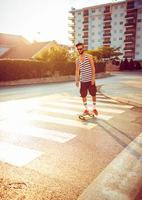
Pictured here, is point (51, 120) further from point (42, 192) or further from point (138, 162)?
point (42, 192)

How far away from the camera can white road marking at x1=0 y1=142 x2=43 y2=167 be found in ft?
13.7

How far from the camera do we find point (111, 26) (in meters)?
111

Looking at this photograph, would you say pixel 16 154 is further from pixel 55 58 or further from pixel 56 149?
pixel 55 58

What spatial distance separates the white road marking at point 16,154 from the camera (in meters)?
4.18

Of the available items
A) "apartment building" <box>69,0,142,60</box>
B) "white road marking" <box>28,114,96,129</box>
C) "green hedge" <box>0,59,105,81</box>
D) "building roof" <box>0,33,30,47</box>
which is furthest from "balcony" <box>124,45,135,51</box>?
"white road marking" <box>28,114,96,129</box>

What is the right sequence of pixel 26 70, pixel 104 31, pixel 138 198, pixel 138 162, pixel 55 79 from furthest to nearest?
pixel 104 31, pixel 55 79, pixel 26 70, pixel 138 162, pixel 138 198

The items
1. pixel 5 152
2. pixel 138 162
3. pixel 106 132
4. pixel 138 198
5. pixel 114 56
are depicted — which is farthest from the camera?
pixel 114 56

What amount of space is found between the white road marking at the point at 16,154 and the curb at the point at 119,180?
4.19ft

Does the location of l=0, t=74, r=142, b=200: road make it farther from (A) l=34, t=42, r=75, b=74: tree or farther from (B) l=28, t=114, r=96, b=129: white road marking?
(A) l=34, t=42, r=75, b=74: tree

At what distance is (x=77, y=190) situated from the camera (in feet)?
10.7

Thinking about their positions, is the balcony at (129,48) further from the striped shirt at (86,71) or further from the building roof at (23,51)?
the striped shirt at (86,71)

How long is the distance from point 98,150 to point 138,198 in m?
1.76

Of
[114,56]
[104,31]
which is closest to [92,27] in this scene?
[104,31]

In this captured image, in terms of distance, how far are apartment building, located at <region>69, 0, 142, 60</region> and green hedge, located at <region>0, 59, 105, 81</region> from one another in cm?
7877
